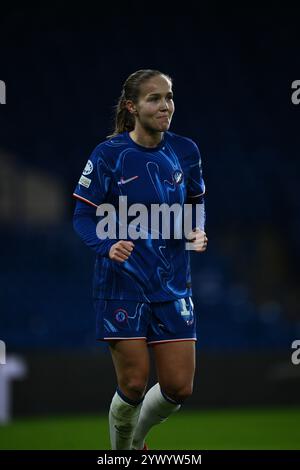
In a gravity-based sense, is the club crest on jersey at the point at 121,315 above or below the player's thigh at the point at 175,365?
above

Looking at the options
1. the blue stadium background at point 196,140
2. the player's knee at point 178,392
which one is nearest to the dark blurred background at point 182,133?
the blue stadium background at point 196,140

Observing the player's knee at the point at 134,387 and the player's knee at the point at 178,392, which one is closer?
the player's knee at the point at 134,387

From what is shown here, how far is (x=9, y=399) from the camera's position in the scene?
981cm

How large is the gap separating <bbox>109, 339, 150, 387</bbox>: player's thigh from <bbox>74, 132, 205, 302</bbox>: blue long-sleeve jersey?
0.77ft

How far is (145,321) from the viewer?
16.2ft

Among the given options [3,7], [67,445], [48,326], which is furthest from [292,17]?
[67,445]

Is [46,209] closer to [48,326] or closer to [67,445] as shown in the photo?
[48,326]

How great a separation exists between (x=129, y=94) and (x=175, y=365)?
1401mm

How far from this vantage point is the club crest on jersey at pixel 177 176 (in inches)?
200

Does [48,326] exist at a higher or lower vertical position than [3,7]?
lower

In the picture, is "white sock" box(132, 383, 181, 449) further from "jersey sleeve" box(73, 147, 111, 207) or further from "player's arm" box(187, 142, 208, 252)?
"jersey sleeve" box(73, 147, 111, 207)

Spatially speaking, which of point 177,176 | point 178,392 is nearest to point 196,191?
point 177,176

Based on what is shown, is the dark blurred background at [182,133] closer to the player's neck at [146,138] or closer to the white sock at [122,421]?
the white sock at [122,421]
